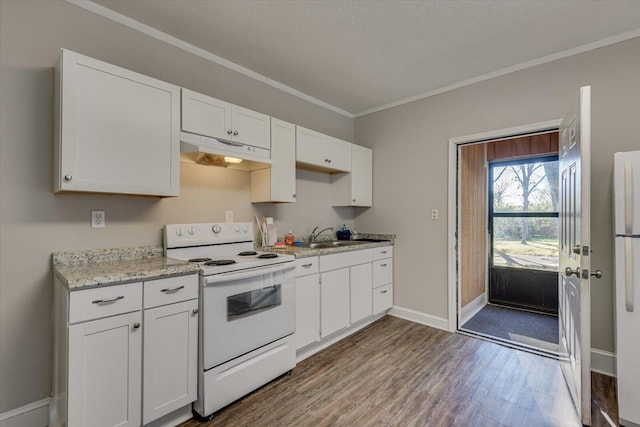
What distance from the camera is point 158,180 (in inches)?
79.3

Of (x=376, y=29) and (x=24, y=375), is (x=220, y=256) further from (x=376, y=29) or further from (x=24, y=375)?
(x=376, y=29)

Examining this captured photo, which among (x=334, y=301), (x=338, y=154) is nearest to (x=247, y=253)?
(x=334, y=301)

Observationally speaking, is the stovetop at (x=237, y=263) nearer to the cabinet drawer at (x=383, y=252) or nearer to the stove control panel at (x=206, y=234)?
the stove control panel at (x=206, y=234)

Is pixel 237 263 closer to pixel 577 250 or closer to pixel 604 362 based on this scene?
pixel 577 250

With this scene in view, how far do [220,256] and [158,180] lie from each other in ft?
2.53

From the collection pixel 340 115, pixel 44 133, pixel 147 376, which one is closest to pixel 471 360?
pixel 147 376

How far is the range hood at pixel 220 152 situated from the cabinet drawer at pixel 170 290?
2.91 ft

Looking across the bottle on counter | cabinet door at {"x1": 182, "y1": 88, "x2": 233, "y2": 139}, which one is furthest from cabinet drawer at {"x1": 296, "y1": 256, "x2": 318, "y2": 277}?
cabinet door at {"x1": 182, "y1": 88, "x2": 233, "y2": 139}

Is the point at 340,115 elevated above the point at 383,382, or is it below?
above

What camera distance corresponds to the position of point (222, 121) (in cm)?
234

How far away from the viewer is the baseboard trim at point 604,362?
91.5 inches

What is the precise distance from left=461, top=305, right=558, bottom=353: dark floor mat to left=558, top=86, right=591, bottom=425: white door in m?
0.74

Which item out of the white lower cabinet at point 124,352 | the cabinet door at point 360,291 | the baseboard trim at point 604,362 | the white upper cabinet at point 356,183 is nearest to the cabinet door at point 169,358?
the white lower cabinet at point 124,352

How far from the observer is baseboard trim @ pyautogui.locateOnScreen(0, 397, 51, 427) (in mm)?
1714
